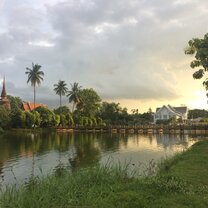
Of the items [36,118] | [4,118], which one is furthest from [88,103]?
[4,118]

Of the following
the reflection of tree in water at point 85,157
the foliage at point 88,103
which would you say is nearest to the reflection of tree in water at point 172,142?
the reflection of tree in water at point 85,157

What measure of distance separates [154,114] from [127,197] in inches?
4914

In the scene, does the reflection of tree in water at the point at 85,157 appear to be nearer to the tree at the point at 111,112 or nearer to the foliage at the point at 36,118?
the foliage at the point at 36,118

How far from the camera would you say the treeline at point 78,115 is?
259 feet

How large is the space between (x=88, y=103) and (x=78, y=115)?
7050mm

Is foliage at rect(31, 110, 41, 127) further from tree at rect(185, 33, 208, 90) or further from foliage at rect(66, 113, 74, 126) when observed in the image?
tree at rect(185, 33, 208, 90)

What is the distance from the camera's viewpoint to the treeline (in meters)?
78.9

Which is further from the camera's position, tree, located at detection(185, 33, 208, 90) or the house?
the house

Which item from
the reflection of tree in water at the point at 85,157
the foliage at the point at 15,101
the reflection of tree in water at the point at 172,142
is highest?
the foliage at the point at 15,101

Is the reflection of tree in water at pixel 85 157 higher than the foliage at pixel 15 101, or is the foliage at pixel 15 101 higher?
the foliage at pixel 15 101

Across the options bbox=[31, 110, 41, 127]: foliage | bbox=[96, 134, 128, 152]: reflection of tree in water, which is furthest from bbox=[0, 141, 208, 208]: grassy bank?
bbox=[31, 110, 41, 127]: foliage

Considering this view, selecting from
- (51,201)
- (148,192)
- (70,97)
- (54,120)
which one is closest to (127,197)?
(148,192)

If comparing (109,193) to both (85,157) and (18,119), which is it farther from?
(18,119)

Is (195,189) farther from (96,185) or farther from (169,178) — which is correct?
(96,185)
